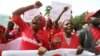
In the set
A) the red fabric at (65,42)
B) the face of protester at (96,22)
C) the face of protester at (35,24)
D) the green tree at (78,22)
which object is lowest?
the green tree at (78,22)

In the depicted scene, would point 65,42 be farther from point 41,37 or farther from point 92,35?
point 92,35

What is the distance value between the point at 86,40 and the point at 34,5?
1282 millimetres

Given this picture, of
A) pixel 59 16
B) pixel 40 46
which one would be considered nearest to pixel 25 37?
pixel 40 46

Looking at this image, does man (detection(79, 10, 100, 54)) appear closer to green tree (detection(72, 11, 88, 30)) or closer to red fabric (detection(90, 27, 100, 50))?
red fabric (detection(90, 27, 100, 50))

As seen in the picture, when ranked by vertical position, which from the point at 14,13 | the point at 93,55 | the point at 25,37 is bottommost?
the point at 93,55

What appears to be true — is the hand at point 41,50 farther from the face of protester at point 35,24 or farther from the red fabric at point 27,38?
the face of protester at point 35,24

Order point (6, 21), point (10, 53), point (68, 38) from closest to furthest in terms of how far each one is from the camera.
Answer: point (10, 53)
point (68, 38)
point (6, 21)

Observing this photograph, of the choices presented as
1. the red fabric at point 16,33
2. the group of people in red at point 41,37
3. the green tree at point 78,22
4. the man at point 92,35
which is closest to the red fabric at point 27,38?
the group of people in red at point 41,37

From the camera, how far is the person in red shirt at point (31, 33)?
639 centimetres

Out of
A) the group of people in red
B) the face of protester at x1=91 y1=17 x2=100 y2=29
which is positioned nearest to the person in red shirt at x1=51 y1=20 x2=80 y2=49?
the group of people in red

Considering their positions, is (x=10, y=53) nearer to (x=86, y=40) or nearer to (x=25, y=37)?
(x=25, y=37)

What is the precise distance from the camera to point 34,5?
6426 mm

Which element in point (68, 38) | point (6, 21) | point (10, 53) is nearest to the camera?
point (10, 53)

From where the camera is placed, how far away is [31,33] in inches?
254
